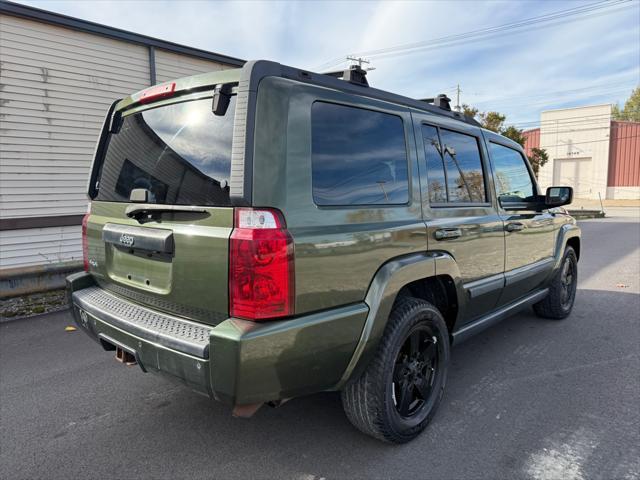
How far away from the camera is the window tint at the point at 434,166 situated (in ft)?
9.56

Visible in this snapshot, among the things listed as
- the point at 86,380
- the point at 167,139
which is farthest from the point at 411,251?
the point at 86,380

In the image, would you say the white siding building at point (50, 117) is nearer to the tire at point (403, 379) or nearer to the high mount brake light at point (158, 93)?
the high mount brake light at point (158, 93)

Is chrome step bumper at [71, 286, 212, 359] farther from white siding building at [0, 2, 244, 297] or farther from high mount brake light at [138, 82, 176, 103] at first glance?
white siding building at [0, 2, 244, 297]

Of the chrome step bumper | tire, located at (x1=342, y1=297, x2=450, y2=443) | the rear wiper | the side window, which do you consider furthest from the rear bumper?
the side window

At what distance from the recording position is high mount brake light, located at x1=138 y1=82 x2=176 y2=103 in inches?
96.9

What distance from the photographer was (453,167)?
3.19 meters

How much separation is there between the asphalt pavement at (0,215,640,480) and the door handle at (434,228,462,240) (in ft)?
3.97

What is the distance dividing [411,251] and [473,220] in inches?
34.4

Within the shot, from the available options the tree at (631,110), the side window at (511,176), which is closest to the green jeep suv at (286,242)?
the side window at (511,176)

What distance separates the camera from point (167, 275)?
2.27 metres

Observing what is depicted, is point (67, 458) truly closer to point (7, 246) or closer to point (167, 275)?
point (167, 275)

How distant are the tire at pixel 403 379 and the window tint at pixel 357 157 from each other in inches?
28.1

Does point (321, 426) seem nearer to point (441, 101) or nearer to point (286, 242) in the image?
point (286, 242)

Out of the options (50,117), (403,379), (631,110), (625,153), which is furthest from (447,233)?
(631,110)
